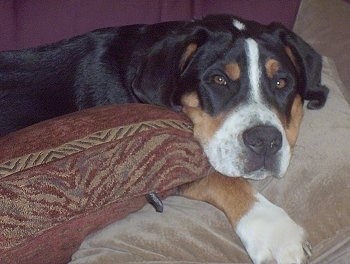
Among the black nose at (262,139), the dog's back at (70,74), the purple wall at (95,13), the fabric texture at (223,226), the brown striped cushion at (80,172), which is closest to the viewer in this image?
the brown striped cushion at (80,172)

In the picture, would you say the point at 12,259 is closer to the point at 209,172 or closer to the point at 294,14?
the point at 209,172

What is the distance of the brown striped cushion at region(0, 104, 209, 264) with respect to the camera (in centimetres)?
147

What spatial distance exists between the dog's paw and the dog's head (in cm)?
17

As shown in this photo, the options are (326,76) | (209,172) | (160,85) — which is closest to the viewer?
(209,172)

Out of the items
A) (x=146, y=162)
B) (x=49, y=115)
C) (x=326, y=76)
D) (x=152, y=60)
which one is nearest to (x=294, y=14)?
(x=326, y=76)

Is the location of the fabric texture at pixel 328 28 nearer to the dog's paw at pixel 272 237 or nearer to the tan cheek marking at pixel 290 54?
the tan cheek marking at pixel 290 54

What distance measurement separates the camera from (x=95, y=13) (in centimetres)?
246

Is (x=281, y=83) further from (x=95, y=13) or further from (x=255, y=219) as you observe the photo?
(x=95, y=13)

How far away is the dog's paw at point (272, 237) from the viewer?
1544 millimetres

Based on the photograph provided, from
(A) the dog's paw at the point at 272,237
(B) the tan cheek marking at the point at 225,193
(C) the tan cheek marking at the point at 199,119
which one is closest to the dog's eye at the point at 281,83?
(C) the tan cheek marking at the point at 199,119

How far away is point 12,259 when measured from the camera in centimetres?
149

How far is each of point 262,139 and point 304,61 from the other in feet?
1.38

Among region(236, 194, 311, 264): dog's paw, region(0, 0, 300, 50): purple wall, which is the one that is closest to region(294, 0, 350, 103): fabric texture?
region(0, 0, 300, 50): purple wall

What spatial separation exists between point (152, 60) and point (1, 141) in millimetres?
537
